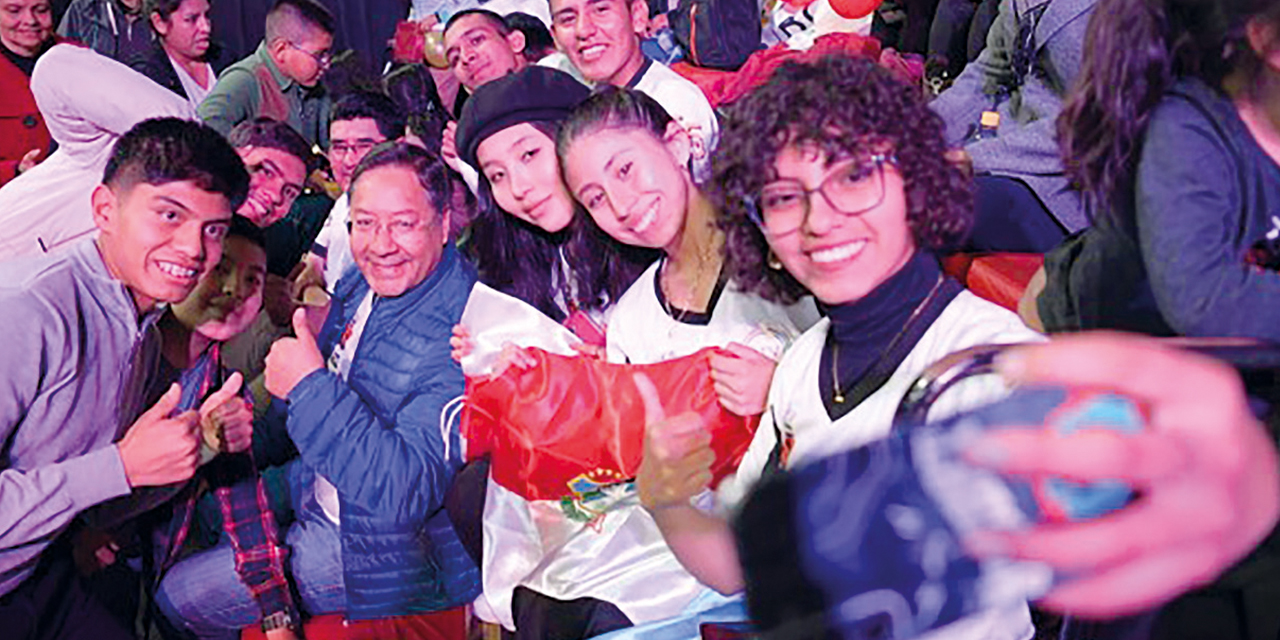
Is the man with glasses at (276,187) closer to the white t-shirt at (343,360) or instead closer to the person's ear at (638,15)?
the white t-shirt at (343,360)

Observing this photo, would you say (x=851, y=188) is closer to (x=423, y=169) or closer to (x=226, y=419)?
(x=423, y=169)

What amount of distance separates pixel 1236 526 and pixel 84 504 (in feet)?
6.43

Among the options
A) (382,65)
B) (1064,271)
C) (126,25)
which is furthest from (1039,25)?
(382,65)

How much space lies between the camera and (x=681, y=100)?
2.99 meters

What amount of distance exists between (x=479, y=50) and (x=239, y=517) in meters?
1.76

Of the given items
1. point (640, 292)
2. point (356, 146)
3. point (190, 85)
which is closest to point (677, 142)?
point (640, 292)

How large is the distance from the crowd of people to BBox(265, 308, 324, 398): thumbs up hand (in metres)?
0.01

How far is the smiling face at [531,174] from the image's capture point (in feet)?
7.86

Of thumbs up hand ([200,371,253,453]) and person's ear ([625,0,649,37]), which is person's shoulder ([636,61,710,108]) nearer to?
person's ear ([625,0,649,37])

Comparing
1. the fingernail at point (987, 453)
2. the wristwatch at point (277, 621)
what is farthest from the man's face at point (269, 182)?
the fingernail at point (987, 453)

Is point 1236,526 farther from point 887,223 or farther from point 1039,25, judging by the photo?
point 1039,25

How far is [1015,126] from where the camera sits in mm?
2547

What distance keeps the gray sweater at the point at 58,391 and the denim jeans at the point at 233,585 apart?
36 centimetres

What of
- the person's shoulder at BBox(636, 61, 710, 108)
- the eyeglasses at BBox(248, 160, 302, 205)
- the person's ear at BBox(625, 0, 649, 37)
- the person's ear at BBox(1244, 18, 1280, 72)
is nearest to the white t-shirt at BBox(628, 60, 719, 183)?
the person's shoulder at BBox(636, 61, 710, 108)
